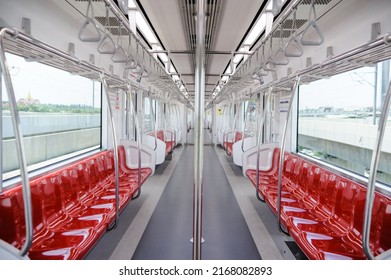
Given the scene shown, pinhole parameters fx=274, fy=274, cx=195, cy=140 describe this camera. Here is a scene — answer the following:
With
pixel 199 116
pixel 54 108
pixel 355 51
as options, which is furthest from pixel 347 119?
pixel 54 108

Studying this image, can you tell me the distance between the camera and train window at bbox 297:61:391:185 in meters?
3.00

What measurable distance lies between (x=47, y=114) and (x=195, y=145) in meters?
2.95

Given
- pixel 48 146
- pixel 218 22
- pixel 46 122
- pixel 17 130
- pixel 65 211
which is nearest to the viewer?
pixel 17 130

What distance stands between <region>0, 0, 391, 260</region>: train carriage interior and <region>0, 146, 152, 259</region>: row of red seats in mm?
14

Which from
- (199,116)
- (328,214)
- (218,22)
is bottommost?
(328,214)

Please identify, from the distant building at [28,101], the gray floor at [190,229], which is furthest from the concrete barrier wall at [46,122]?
the gray floor at [190,229]

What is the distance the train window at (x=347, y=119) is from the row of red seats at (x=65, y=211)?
3001 mm

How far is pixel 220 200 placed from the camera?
490cm

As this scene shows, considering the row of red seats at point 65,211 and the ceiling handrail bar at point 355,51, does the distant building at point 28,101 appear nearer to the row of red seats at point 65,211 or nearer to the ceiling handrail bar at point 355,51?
the row of red seats at point 65,211

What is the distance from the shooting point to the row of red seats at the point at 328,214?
2252mm

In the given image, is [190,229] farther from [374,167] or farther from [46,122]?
[374,167]

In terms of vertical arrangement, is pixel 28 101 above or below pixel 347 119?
above

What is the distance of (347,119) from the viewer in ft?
12.1

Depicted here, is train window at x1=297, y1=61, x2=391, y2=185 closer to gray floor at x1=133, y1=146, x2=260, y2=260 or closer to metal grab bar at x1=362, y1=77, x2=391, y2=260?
metal grab bar at x1=362, y1=77, x2=391, y2=260
